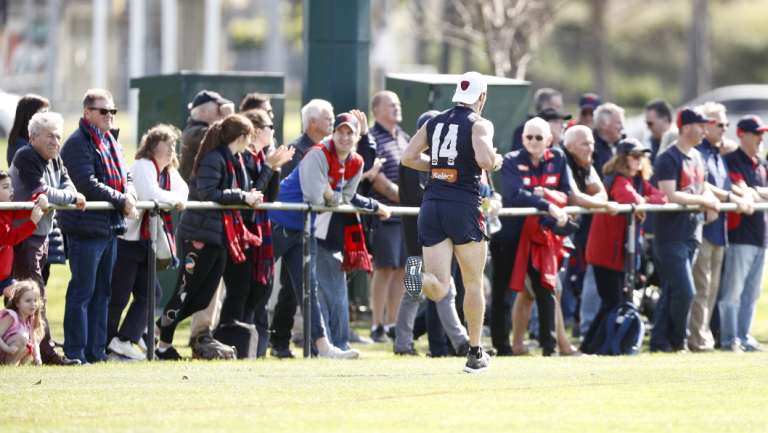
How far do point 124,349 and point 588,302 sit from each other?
4.74 meters

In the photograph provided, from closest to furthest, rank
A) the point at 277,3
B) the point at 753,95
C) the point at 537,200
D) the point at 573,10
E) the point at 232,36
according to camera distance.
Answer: the point at 537,200
the point at 753,95
the point at 277,3
the point at 573,10
the point at 232,36

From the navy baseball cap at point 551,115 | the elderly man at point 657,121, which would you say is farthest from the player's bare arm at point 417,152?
the elderly man at point 657,121

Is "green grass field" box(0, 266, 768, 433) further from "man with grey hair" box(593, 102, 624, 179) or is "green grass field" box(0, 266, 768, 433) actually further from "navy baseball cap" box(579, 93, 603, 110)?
"navy baseball cap" box(579, 93, 603, 110)

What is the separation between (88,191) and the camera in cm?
1172

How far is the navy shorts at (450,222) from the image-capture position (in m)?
11.1

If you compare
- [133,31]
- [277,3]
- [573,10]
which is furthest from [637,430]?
[573,10]

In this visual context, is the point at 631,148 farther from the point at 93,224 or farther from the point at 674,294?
the point at 93,224

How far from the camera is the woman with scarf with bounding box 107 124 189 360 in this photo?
12.2 meters

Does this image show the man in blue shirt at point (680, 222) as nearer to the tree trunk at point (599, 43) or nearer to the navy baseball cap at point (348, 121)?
the navy baseball cap at point (348, 121)

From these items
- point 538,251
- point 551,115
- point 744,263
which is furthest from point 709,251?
point 538,251

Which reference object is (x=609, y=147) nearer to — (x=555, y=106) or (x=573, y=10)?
(x=555, y=106)

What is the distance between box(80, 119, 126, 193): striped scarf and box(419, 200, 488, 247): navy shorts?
226 cm

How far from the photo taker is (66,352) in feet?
38.5

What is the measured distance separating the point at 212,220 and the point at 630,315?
3.65 meters
